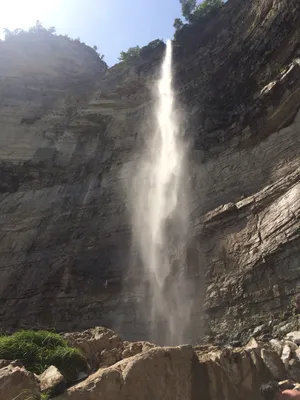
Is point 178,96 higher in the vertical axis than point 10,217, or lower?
higher

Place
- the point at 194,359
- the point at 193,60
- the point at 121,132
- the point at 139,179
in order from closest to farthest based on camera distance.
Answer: the point at 194,359, the point at 139,179, the point at 121,132, the point at 193,60

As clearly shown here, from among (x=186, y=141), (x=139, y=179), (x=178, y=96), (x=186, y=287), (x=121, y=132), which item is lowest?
(x=186, y=287)

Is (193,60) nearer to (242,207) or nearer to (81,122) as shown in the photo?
(81,122)

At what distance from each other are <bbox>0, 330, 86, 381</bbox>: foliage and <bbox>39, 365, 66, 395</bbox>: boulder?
29cm

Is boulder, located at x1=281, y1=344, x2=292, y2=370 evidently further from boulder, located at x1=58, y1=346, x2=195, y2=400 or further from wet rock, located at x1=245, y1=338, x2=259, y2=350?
boulder, located at x1=58, y1=346, x2=195, y2=400

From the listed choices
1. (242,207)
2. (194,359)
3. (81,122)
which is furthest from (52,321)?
(81,122)

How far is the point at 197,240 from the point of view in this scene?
39.1 feet

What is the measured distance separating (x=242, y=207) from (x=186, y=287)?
108 inches

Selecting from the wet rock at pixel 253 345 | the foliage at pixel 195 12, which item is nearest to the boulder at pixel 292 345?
the wet rock at pixel 253 345

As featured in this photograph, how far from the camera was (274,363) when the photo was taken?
541 cm

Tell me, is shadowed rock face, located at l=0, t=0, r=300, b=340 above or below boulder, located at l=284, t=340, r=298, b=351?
above

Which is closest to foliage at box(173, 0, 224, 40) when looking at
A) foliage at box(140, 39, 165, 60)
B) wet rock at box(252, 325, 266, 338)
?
foliage at box(140, 39, 165, 60)

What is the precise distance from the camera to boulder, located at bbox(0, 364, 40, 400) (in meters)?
4.00

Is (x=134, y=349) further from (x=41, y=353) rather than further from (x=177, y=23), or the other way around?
(x=177, y=23)
